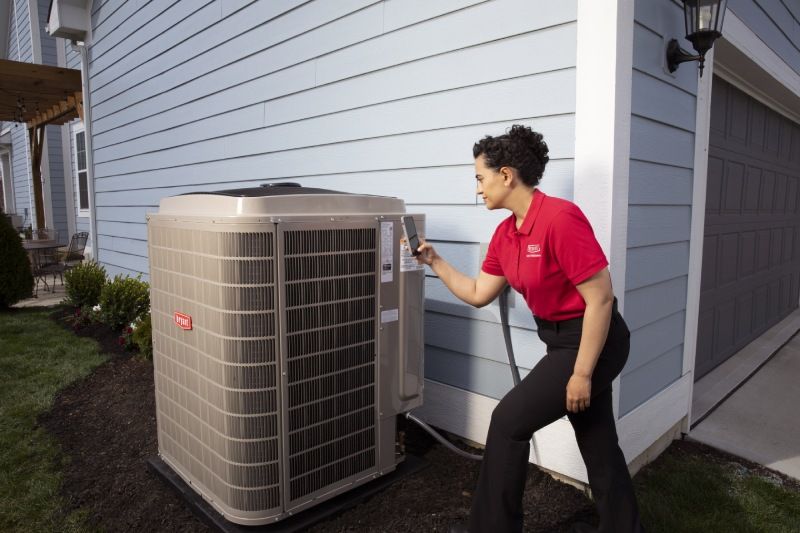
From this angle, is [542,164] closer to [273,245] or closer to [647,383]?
[273,245]

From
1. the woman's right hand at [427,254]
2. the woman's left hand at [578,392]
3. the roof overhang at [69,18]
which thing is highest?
the roof overhang at [69,18]

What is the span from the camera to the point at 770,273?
534 cm

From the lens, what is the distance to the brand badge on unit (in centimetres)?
218

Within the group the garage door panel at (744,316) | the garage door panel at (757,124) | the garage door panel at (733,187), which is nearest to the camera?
the garage door panel at (733,187)

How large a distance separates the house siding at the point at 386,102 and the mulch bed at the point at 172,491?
0.49 metres

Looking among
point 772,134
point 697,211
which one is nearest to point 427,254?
point 697,211

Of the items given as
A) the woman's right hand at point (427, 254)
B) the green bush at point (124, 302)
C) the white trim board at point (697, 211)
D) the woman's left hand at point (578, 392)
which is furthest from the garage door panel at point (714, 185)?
the green bush at point (124, 302)

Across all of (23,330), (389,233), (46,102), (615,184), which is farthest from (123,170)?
(615,184)

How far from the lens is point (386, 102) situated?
321 cm

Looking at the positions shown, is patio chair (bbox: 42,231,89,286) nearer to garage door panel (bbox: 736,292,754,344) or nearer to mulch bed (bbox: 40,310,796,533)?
mulch bed (bbox: 40,310,796,533)

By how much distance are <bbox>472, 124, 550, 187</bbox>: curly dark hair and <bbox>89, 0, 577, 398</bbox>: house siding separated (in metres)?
0.62

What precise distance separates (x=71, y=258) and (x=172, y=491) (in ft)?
26.7

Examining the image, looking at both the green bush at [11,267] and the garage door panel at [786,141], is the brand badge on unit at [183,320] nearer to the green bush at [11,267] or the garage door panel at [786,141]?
the garage door panel at [786,141]

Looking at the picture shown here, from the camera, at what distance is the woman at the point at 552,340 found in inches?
65.9
